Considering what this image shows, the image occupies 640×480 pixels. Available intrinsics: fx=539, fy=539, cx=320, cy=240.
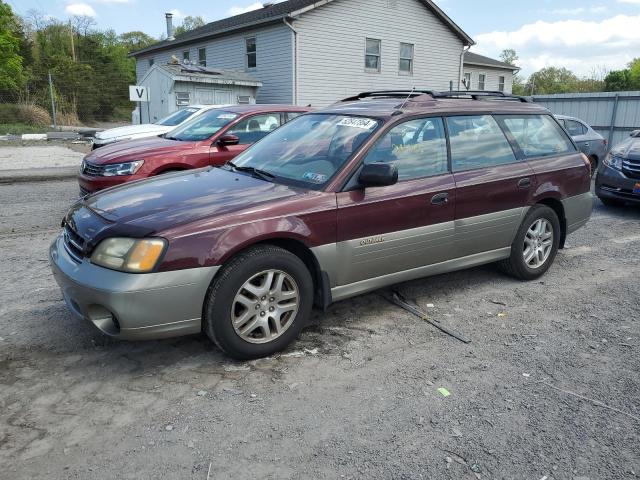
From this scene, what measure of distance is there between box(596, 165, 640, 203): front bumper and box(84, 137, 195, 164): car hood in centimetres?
645

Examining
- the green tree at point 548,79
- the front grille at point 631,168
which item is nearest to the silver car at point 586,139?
the front grille at point 631,168

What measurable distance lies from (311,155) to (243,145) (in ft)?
12.7

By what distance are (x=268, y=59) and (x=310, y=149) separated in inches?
747

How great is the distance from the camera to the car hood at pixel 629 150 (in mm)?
8258

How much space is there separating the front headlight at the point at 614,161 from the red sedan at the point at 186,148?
5047mm

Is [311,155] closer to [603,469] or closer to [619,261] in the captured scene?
[603,469]

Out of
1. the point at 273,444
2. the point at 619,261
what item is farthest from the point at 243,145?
the point at 273,444

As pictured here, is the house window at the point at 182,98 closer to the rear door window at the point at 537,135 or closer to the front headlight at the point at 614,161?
the front headlight at the point at 614,161

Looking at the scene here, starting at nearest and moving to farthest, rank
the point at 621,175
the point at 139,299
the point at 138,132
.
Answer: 1. the point at 139,299
2. the point at 621,175
3. the point at 138,132

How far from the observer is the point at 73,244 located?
3543 mm

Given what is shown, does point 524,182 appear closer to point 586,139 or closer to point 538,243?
point 538,243

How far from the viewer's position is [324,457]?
8.64 feet

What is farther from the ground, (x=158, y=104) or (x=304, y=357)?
(x=158, y=104)

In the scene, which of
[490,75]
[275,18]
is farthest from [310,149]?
[490,75]
